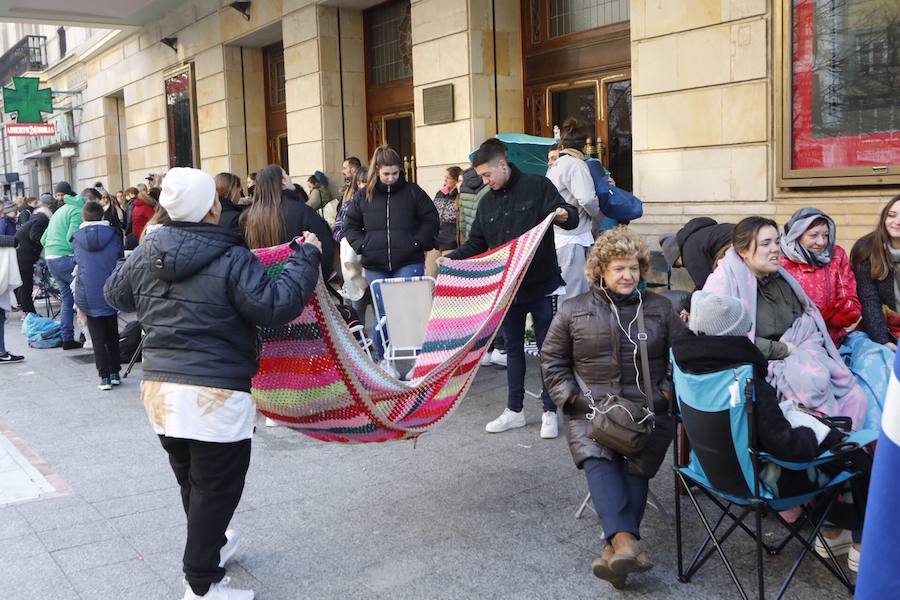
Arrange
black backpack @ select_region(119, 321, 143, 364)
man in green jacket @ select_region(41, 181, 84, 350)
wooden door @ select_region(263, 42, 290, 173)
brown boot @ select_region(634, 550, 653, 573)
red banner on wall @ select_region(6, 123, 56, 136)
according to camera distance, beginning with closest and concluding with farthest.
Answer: brown boot @ select_region(634, 550, 653, 573) < black backpack @ select_region(119, 321, 143, 364) < man in green jacket @ select_region(41, 181, 84, 350) < wooden door @ select_region(263, 42, 290, 173) < red banner on wall @ select_region(6, 123, 56, 136)

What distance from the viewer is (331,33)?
1420 centimetres

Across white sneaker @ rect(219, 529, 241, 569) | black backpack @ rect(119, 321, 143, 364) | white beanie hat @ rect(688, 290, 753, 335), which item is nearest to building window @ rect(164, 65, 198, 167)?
black backpack @ rect(119, 321, 143, 364)

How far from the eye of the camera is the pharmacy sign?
26266mm

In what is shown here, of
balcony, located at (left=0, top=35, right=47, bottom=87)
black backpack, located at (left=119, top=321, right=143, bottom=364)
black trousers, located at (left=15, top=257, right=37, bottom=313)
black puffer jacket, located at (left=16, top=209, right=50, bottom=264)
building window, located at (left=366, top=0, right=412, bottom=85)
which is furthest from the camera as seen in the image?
balcony, located at (left=0, top=35, right=47, bottom=87)

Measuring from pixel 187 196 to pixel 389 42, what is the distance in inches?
439

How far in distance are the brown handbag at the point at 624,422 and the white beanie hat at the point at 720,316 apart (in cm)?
36

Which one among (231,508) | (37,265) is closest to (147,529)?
(231,508)

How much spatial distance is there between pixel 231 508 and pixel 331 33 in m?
11.7

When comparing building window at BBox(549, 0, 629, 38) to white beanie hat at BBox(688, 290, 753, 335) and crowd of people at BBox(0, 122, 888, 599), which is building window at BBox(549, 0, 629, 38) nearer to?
crowd of people at BBox(0, 122, 888, 599)

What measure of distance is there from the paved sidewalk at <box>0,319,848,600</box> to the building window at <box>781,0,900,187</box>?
3.22 meters

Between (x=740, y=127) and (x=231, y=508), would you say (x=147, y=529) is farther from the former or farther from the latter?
(x=740, y=127)

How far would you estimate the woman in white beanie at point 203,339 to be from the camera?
3.57m

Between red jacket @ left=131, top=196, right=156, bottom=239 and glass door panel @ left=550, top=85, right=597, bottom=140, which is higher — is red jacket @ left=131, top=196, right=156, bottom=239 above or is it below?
below

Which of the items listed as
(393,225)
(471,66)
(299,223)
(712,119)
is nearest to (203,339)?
(299,223)
